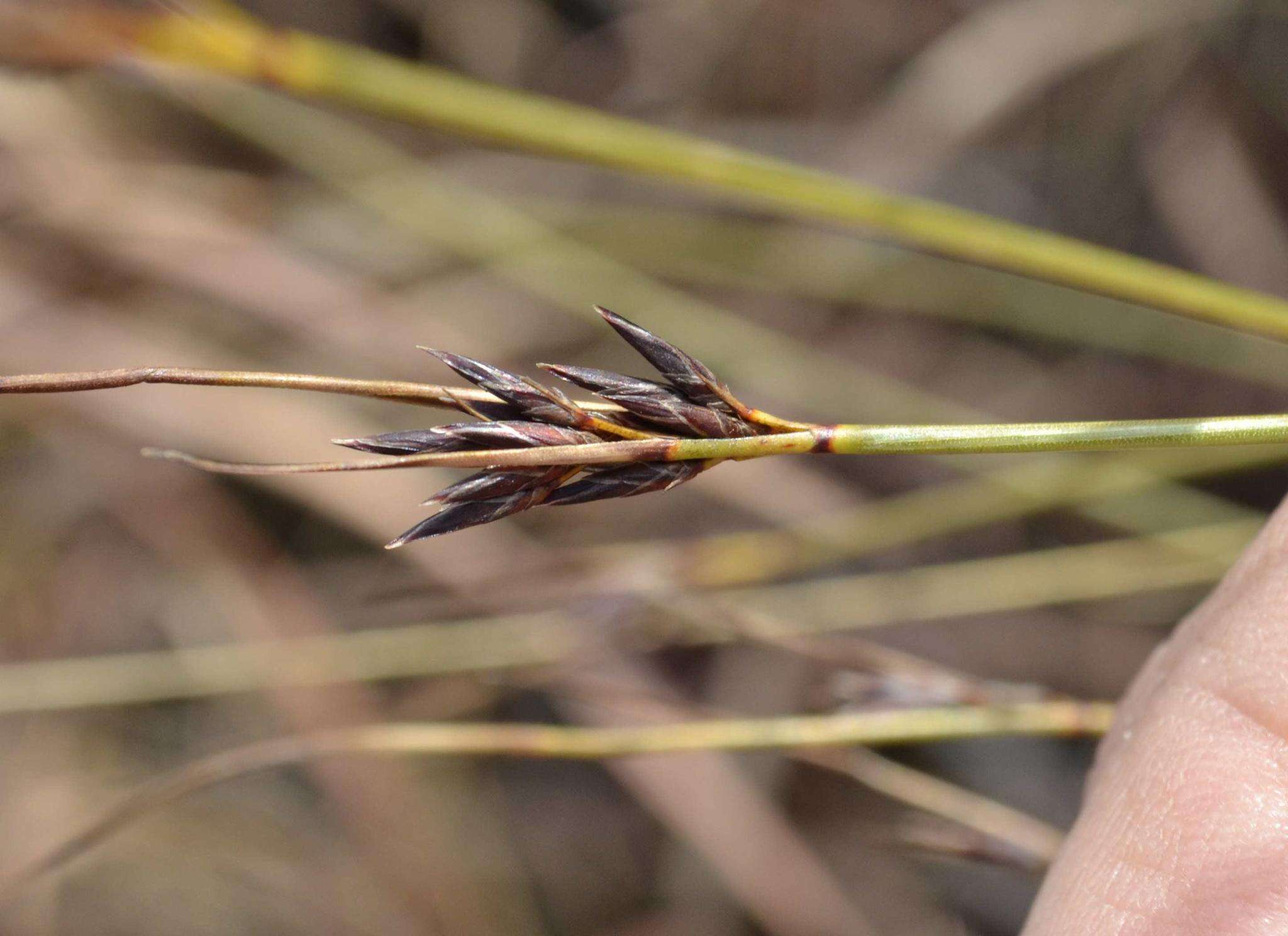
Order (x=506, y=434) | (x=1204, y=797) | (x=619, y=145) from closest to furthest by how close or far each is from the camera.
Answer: (x=506, y=434) < (x=1204, y=797) < (x=619, y=145)

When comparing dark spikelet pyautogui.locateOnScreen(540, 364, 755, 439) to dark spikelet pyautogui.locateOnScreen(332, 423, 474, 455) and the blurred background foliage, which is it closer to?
dark spikelet pyautogui.locateOnScreen(332, 423, 474, 455)

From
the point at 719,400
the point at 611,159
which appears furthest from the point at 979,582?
the point at 719,400

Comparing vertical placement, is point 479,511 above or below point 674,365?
below

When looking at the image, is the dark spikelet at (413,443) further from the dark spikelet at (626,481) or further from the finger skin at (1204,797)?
the finger skin at (1204,797)

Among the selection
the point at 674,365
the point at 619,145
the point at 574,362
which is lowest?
the point at 574,362

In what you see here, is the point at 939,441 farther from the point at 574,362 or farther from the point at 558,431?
the point at 574,362

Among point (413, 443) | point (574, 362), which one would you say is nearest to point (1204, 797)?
point (413, 443)

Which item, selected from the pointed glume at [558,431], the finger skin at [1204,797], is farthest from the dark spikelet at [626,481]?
the finger skin at [1204,797]
